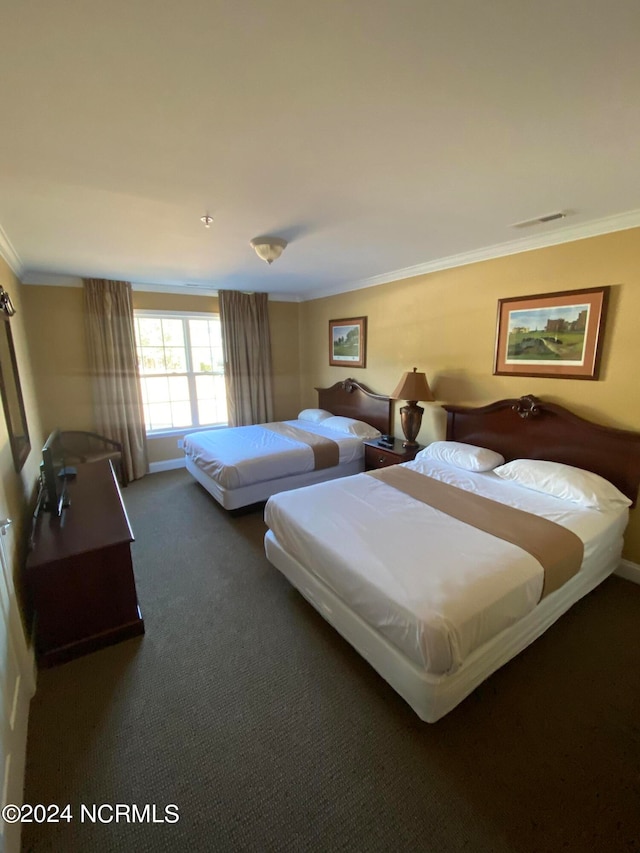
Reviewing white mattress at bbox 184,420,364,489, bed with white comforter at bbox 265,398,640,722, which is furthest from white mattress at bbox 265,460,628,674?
white mattress at bbox 184,420,364,489

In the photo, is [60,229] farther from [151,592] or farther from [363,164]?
[151,592]

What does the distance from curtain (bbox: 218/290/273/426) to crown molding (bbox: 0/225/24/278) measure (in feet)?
6.77

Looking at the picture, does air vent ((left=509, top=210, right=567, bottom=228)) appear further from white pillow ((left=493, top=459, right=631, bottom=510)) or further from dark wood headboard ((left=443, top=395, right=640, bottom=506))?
white pillow ((left=493, top=459, right=631, bottom=510))

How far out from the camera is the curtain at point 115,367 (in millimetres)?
4000

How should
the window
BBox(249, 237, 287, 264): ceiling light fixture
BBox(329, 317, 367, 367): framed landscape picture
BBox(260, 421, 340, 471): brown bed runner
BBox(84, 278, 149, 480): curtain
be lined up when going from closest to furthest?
BBox(249, 237, 287, 264): ceiling light fixture → BBox(260, 421, 340, 471): brown bed runner → BBox(84, 278, 149, 480): curtain → BBox(329, 317, 367, 367): framed landscape picture → the window

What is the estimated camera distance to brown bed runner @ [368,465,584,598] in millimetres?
1756

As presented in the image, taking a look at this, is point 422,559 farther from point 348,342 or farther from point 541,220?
point 348,342

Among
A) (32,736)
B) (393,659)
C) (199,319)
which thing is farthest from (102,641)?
(199,319)

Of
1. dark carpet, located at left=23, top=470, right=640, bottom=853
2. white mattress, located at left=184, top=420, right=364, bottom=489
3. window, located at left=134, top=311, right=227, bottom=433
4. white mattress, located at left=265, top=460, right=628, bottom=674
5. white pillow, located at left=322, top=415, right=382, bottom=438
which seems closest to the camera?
dark carpet, located at left=23, top=470, right=640, bottom=853

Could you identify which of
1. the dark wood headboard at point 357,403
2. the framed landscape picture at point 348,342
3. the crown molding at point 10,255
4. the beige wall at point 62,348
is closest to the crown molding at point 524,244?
the framed landscape picture at point 348,342

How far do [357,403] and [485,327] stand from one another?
1.80 metres

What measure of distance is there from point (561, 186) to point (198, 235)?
2.21 meters

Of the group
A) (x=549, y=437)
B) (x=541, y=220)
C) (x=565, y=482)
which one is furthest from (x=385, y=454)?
(x=541, y=220)

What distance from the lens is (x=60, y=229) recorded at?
2.35 metres
